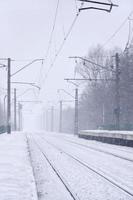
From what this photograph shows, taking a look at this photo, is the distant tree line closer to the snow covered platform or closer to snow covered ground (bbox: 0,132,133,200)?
the snow covered platform

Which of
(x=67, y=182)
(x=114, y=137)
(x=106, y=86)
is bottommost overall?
(x=67, y=182)

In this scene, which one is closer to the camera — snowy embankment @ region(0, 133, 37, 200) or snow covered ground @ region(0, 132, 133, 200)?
snowy embankment @ region(0, 133, 37, 200)

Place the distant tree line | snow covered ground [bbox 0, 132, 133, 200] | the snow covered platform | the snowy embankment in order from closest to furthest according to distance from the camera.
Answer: the snowy embankment → snow covered ground [bbox 0, 132, 133, 200] → the snow covered platform → the distant tree line

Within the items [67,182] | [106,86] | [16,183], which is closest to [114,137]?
[67,182]

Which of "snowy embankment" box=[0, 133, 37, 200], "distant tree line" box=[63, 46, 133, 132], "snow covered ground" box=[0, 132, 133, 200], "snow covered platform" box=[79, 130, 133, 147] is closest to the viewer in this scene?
"snowy embankment" box=[0, 133, 37, 200]

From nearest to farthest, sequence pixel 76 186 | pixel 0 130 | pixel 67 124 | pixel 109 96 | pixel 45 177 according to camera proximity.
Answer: pixel 76 186 < pixel 45 177 < pixel 0 130 < pixel 109 96 < pixel 67 124

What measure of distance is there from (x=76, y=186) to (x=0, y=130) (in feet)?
179

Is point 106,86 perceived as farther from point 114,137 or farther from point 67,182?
point 67,182

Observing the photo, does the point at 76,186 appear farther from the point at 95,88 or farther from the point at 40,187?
the point at 95,88

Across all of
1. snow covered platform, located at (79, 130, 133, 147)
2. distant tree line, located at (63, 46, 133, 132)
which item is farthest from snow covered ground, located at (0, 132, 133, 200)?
distant tree line, located at (63, 46, 133, 132)

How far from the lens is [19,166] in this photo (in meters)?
16.6

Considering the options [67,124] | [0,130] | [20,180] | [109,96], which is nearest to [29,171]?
[20,180]

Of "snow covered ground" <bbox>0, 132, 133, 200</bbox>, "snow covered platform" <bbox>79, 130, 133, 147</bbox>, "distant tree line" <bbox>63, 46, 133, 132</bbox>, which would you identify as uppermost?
"distant tree line" <bbox>63, 46, 133, 132</bbox>

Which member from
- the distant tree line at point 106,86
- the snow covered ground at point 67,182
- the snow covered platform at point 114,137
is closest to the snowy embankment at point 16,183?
the snow covered ground at point 67,182
